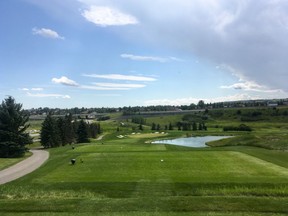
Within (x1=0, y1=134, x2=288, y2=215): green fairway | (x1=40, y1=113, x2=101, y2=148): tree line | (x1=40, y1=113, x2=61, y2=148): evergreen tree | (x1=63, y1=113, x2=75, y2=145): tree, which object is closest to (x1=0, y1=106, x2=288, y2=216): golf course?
(x1=0, y1=134, x2=288, y2=215): green fairway

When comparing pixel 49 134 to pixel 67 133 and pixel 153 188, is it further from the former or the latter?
pixel 153 188

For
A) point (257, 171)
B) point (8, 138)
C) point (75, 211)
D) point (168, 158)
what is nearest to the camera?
point (75, 211)

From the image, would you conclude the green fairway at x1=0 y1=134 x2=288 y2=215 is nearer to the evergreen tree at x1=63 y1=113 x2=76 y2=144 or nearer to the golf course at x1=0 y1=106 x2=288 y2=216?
the golf course at x1=0 y1=106 x2=288 y2=216

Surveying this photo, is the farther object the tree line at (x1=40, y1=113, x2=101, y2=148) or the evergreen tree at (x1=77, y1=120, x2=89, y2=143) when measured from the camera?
the evergreen tree at (x1=77, y1=120, x2=89, y2=143)

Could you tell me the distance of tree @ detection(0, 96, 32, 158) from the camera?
46875 millimetres

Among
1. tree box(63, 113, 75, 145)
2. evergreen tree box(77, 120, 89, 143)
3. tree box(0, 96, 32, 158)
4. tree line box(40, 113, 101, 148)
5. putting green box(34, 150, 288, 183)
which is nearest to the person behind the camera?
putting green box(34, 150, 288, 183)

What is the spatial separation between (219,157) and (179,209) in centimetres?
2310

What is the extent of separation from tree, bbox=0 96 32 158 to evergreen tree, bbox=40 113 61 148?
19277 mm

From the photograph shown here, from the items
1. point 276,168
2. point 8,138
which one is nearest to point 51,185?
point 276,168

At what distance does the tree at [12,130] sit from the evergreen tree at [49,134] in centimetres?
1928

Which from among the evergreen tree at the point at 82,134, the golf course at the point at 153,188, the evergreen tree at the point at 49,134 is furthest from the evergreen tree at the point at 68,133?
the golf course at the point at 153,188

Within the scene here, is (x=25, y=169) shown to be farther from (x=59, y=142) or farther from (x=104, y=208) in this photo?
(x=59, y=142)

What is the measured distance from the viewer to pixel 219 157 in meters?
37.4

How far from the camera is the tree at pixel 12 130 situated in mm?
46875
